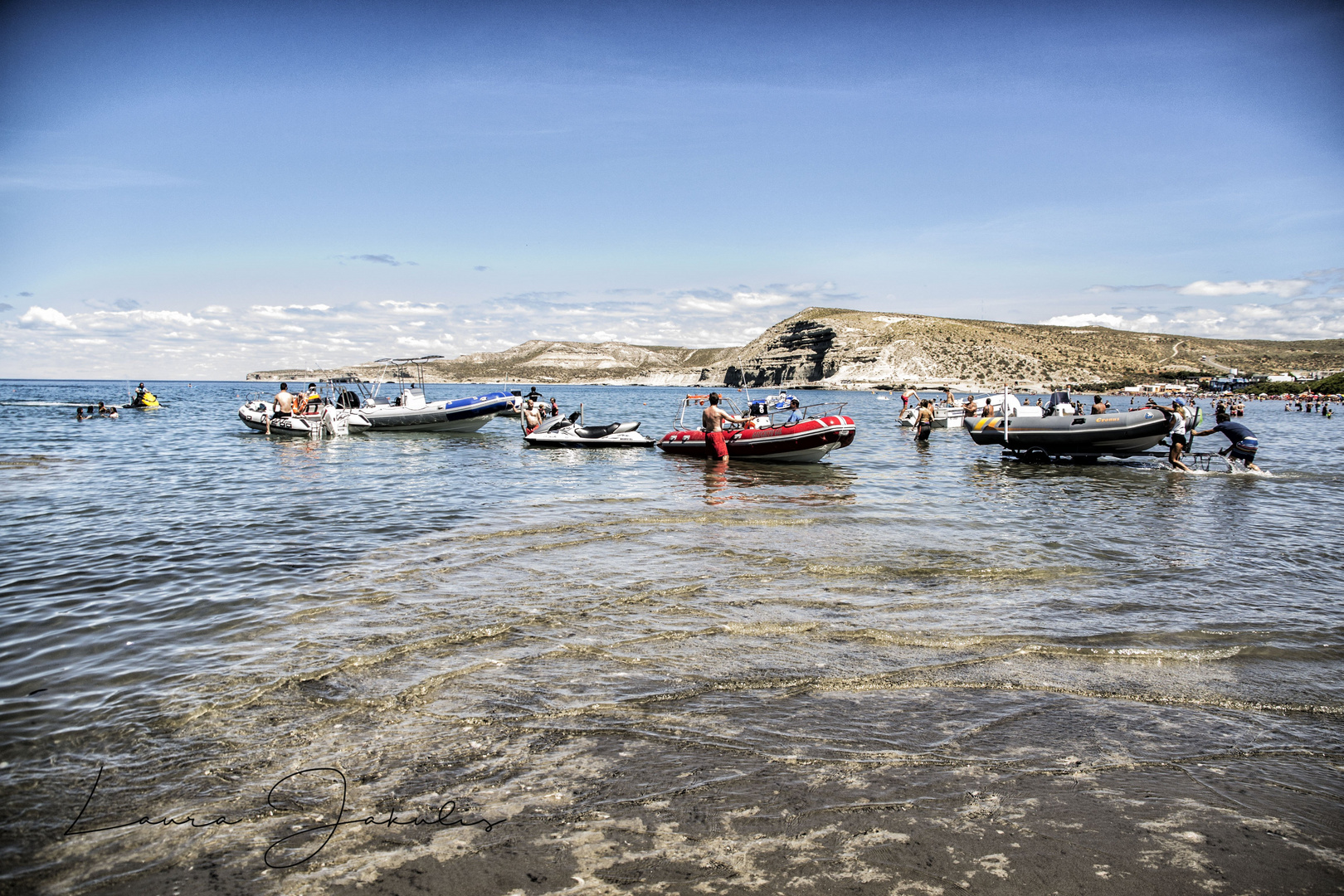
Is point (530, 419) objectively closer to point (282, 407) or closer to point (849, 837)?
point (282, 407)

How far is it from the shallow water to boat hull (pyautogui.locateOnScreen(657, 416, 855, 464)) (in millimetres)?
6407

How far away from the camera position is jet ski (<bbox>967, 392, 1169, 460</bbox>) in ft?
63.5

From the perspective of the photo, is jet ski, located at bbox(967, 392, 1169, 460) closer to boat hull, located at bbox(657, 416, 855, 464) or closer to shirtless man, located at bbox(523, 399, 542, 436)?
boat hull, located at bbox(657, 416, 855, 464)

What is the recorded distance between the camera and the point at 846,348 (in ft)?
447

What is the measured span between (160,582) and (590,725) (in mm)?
5835

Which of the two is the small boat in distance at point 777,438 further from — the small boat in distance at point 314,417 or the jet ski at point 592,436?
the small boat in distance at point 314,417

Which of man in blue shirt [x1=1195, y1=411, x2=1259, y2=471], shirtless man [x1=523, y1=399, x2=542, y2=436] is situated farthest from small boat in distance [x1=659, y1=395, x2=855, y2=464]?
man in blue shirt [x1=1195, y1=411, x2=1259, y2=471]

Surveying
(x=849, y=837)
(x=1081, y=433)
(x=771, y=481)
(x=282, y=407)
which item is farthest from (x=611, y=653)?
(x=282, y=407)

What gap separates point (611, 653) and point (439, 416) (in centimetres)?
2584

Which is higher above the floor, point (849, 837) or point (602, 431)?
point (602, 431)

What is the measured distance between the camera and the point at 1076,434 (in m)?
20.2

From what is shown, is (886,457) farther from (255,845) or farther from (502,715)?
(255,845)

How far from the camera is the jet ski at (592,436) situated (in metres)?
24.0

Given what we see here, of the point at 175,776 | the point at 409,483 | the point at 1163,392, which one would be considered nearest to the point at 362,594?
the point at 175,776
